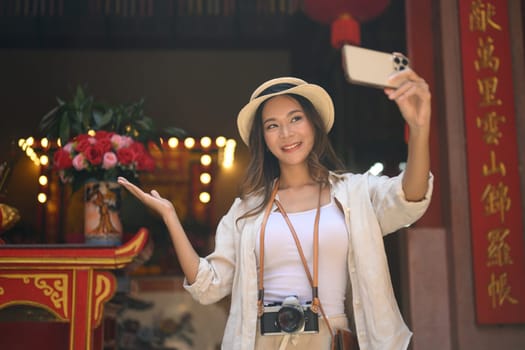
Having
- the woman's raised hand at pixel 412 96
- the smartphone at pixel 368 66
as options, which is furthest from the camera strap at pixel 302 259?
the smartphone at pixel 368 66

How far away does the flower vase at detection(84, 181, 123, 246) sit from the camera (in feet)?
12.6

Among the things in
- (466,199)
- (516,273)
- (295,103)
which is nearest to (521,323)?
(516,273)

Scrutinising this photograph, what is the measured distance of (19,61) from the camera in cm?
824

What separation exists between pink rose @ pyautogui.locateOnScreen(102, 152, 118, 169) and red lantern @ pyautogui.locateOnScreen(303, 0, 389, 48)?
2.02m

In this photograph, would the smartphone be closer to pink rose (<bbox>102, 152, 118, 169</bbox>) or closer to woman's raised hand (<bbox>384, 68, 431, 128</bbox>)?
woman's raised hand (<bbox>384, 68, 431, 128</bbox>)

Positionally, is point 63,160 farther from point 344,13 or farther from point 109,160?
point 344,13

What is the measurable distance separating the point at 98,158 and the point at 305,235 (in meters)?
1.71

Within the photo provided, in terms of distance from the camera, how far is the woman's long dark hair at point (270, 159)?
9.34 ft

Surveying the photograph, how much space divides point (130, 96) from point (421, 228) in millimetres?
5048

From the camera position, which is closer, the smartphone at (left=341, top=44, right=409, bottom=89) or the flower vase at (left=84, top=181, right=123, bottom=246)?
the smartphone at (left=341, top=44, right=409, bottom=89)

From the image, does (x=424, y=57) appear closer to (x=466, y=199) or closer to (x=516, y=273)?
→ (x=466, y=199)

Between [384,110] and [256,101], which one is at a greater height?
[384,110]

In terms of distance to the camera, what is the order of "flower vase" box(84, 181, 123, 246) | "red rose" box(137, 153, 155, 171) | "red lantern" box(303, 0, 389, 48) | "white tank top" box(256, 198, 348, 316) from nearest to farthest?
"white tank top" box(256, 198, 348, 316) < "flower vase" box(84, 181, 123, 246) < "red rose" box(137, 153, 155, 171) < "red lantern" box(303, 0, 389, 48)

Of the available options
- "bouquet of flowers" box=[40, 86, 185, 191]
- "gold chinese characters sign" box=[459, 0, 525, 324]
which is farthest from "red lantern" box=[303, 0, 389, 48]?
"bouquet of flowers" box=[40, 86, 185, 191]
